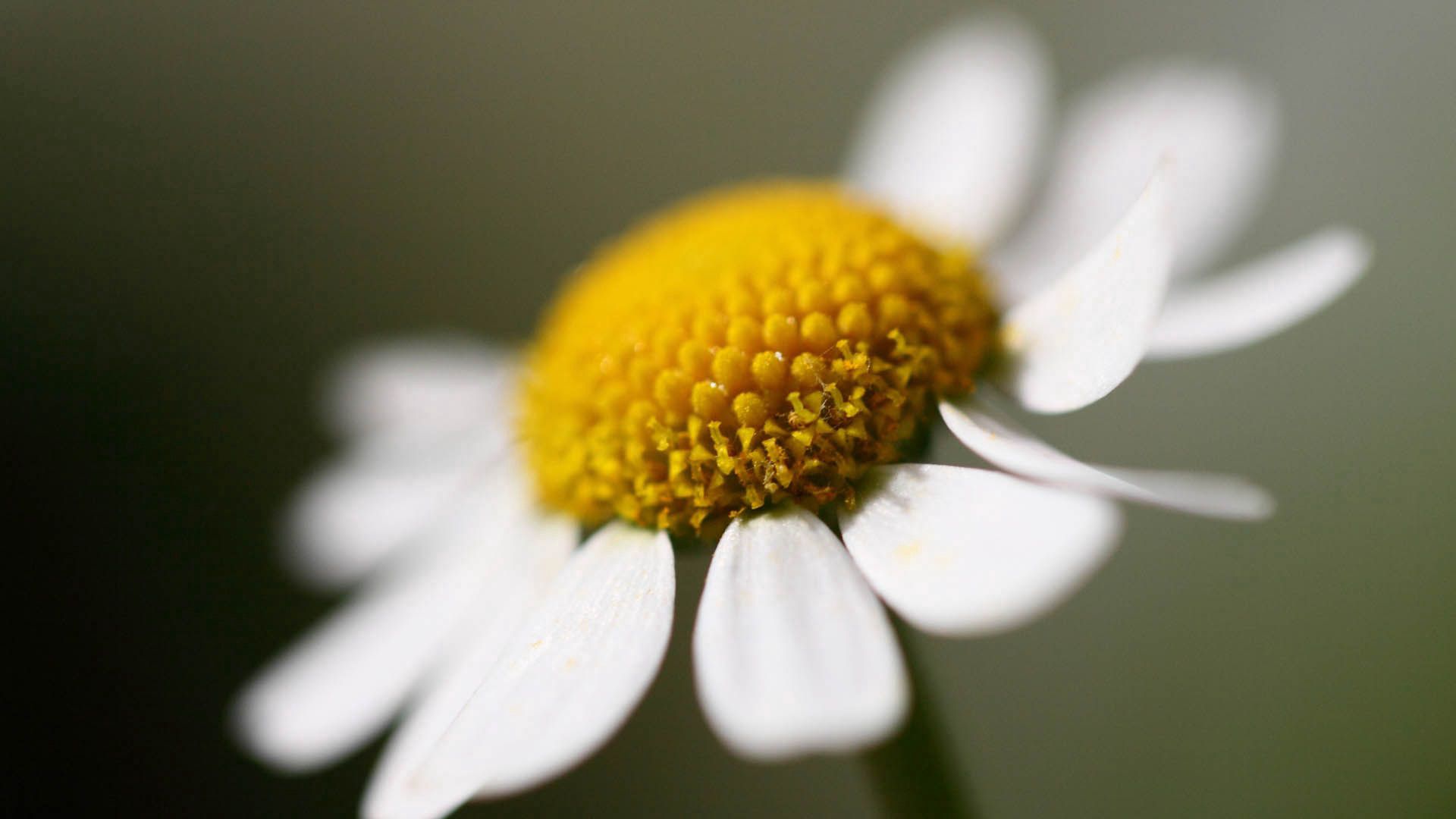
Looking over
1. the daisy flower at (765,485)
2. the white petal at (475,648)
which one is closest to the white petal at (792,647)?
the daisy flower at (765,485)

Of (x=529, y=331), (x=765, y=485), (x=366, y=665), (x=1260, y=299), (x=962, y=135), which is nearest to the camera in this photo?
(x=765, y=485)

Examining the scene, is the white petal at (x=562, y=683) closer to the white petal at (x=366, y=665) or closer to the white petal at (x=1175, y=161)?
the white petal at (x=366, y=665)

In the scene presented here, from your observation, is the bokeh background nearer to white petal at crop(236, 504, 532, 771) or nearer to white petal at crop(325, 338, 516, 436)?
white petal at crop(236, 504, 532, 771)

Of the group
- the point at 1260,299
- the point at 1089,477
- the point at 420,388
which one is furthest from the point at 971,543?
the point at 420,388

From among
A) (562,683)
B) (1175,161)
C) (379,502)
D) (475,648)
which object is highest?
(1175,161)

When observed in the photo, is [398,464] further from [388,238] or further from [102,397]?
[388,238]

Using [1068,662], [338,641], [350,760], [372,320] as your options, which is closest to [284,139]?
[372,320]

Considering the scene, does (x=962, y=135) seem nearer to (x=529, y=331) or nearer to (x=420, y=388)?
(x=420, y=388)
